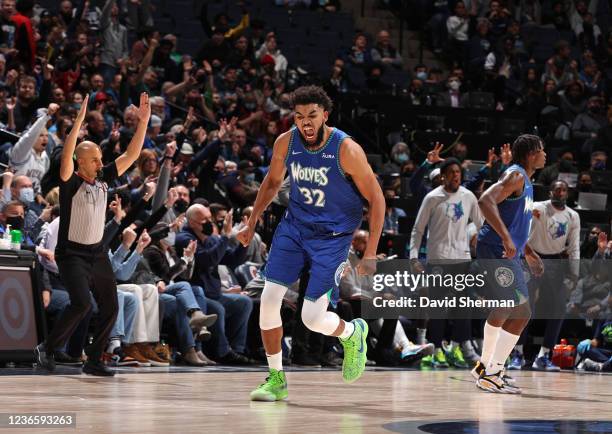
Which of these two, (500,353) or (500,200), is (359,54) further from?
(500,353)

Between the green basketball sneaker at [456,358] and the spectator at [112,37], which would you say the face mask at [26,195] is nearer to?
the green basketball sneaker at [456,358]

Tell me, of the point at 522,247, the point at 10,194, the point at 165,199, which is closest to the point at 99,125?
the point at 165,199

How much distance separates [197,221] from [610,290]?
207 inches

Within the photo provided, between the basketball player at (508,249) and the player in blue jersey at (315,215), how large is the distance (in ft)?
6.20

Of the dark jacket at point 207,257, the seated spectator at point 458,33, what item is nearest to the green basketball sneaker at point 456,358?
the dark jacket at point 207,257

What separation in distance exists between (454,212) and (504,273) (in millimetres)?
3707

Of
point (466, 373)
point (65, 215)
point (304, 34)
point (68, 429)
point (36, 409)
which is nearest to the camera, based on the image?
point (68, 429)

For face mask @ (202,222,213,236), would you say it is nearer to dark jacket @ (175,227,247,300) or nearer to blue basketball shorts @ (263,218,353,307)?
dark jacket @ (175,227,247,300)

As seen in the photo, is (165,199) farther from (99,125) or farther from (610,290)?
(610,290)

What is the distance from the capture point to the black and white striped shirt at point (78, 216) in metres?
9.38

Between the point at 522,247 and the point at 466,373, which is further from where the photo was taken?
the point at 466,373

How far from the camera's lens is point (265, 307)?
7.70m

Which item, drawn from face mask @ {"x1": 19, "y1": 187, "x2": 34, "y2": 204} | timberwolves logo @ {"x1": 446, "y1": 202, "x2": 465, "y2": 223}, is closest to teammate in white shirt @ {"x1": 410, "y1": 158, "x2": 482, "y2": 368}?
timberwolves logo @ {"x1": 446, "y1": 202, "x2": 465, "y2": 223}

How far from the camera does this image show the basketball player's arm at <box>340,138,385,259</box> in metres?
7.61
